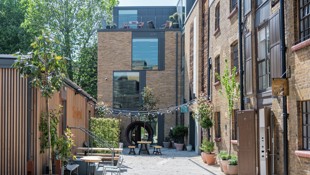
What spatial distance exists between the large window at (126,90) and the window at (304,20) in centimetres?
2386

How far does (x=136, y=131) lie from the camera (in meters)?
36.6

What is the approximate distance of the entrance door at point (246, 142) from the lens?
1411 cm

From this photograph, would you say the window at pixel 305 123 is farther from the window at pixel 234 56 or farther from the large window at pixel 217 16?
the large window at pixel 217 16

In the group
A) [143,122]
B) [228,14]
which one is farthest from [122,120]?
[228,14]

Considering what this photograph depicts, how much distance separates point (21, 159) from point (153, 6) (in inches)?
1207

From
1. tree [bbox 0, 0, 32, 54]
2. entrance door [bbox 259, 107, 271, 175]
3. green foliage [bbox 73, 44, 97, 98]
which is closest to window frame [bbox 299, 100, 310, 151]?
entrance door [bbox 259, 107, 271, 175]

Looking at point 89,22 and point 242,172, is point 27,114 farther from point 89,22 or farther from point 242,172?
point 89,22

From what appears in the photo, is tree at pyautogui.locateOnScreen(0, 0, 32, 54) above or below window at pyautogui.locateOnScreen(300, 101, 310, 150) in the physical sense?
above

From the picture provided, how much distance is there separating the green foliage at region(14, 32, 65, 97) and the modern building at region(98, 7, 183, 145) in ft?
76.2

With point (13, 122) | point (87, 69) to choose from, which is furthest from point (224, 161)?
point (87, 69)

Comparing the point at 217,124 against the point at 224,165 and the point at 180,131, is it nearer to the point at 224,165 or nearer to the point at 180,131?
the point at 224,165

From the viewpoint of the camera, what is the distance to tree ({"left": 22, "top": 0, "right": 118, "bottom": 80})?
37125mm

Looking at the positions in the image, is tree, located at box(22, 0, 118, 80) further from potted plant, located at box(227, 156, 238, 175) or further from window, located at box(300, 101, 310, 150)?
window, located at box(300, 101, 310, 150)

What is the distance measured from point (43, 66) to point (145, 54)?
2440 centimetres
